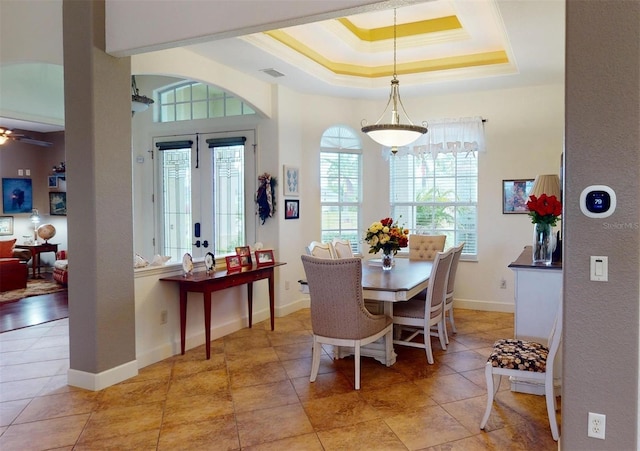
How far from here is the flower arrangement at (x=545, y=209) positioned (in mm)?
3293

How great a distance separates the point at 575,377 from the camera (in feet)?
6.88

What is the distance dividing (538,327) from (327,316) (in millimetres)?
1488

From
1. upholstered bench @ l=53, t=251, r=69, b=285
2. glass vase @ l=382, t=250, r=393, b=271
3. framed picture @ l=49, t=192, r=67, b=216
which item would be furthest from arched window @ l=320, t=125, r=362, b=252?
framed picture @ l=49, t=192, r=67, b=216

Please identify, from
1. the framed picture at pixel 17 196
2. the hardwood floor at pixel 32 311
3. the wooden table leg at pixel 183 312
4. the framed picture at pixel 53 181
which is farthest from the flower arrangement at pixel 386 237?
the framed picture at pixel 17 196

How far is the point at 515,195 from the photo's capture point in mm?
5668

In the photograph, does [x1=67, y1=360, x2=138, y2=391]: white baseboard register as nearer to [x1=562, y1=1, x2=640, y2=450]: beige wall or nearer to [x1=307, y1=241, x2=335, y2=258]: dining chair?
[x1=307, y1=241, x2=335, y2=258]: dining chair

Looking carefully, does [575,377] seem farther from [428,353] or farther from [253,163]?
[253,163]

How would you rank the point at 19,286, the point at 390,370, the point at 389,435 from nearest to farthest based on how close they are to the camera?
the point at 389,435 < the point at 390,370 < the point at 19,286

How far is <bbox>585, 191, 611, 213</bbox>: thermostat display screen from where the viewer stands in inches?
79.2

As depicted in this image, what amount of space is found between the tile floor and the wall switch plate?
43.6 inches

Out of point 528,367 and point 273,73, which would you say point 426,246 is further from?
point 528,367

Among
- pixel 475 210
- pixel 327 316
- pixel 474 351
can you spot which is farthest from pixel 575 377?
pixel 475 210

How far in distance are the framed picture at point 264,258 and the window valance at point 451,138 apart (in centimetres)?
226

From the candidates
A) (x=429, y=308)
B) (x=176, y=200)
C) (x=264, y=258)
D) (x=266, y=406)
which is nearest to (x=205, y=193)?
(x=176, y=200)
